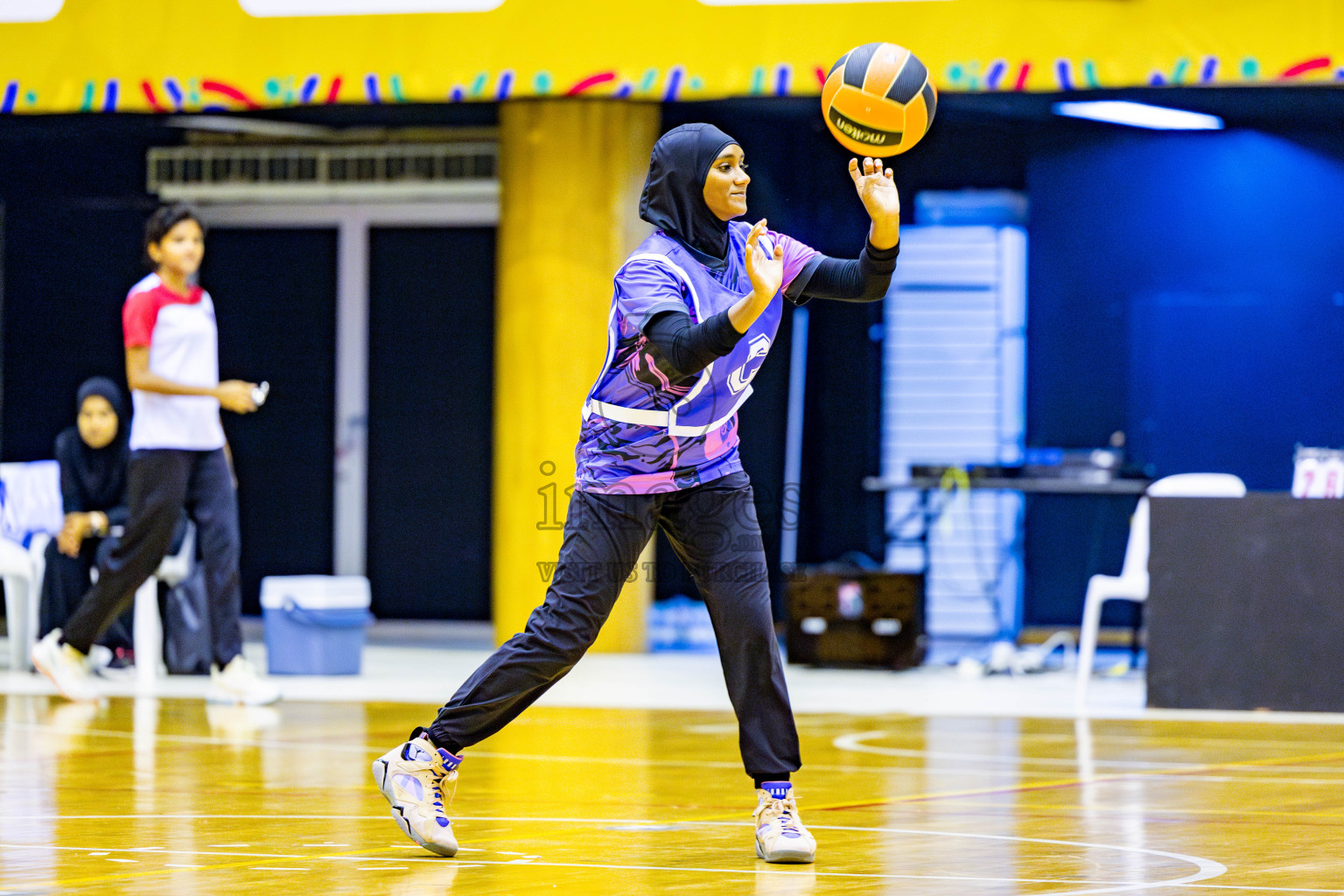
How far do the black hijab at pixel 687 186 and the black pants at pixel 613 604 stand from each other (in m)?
0.51

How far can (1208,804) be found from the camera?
4.79 metres

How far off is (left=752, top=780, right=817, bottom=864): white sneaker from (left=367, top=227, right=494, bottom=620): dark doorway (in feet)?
23.7

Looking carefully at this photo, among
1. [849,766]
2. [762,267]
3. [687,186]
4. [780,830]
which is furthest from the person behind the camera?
[849,766]

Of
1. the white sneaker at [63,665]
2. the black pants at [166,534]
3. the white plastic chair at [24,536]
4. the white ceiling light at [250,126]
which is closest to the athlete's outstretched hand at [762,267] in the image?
the black pants at [166,534]

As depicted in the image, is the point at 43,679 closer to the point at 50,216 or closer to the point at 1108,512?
the point at 50,216

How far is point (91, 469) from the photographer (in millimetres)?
8383

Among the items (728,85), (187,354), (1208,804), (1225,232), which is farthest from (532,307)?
(1208,804)

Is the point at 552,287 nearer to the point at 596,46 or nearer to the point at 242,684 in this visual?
the point at 596,46

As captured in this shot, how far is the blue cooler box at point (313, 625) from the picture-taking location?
8367 millimetres

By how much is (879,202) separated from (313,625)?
5055 millimetres

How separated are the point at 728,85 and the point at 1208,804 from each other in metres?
4.99

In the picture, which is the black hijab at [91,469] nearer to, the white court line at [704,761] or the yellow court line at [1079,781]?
the white court line at [704,761]

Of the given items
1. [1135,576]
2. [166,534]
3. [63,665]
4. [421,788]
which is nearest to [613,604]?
[421,788]

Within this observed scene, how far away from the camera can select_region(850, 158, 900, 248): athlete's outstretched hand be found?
155 inches
